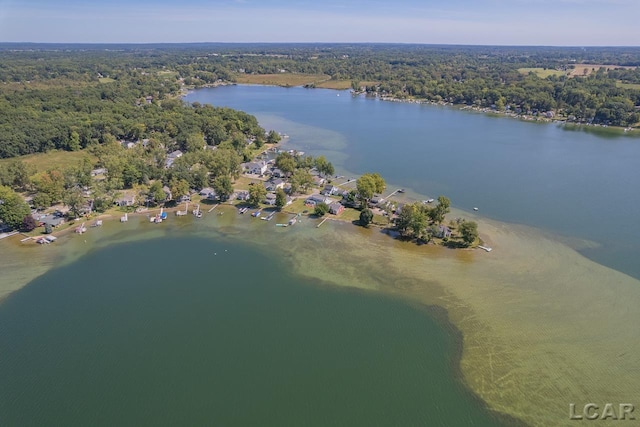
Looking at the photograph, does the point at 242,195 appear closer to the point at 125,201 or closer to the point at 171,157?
the point at 125,201

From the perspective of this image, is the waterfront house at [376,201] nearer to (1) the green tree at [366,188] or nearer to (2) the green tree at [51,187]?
(1) the green tree at [366,188]

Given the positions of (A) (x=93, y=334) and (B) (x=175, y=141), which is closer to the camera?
(A) (x=93, y=334)

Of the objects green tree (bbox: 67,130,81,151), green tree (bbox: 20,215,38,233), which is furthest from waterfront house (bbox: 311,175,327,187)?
green tree (bbox: 67,130,81,151)

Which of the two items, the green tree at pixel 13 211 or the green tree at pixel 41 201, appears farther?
the green tree at pixel 41 201

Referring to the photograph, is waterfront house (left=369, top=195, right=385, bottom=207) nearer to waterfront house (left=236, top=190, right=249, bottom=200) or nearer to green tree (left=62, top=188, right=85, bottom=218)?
waterfront house (left=236, top=190, right=249, bottom=200)

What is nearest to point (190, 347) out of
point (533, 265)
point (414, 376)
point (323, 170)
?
point (414, 376)

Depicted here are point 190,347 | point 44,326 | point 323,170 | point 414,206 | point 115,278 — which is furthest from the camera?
point 323,170

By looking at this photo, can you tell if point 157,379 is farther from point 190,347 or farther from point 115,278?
point 115,278

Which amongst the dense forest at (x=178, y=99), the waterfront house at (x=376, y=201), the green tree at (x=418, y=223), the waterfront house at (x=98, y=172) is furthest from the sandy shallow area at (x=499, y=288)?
the dense forest at (x=178, y=99)
